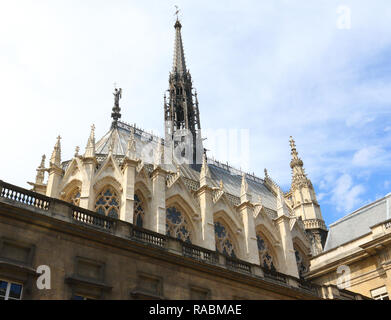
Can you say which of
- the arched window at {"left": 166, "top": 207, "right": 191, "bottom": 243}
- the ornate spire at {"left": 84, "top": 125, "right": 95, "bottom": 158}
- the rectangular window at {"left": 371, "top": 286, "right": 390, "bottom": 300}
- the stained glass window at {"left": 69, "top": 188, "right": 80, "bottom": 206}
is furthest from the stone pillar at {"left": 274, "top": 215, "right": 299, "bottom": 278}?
the stained glass window at {"left": 69, "top": 188, "right": 80, "bottom": 206}

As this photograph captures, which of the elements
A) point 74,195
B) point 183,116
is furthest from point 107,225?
point 183,116

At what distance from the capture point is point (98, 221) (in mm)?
17953

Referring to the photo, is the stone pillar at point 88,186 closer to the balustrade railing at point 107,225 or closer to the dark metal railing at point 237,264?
the balustrade railing at point 107,225

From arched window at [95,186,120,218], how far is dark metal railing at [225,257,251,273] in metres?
8.47

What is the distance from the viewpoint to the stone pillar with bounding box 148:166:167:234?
Answer: 27.0 meters

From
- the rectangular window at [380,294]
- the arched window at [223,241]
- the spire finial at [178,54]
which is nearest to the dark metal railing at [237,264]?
the arched window at [223,241]

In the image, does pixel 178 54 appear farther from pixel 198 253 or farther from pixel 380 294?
pixel 198 253

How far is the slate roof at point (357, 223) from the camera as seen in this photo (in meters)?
31.8

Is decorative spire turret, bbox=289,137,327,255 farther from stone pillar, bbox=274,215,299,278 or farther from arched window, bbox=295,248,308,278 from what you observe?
stone pillar, bbox=274,215,299,278

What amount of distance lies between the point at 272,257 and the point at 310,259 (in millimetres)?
2793

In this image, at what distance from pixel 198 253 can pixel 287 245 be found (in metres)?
14.9

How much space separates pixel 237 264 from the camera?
21312 mm
